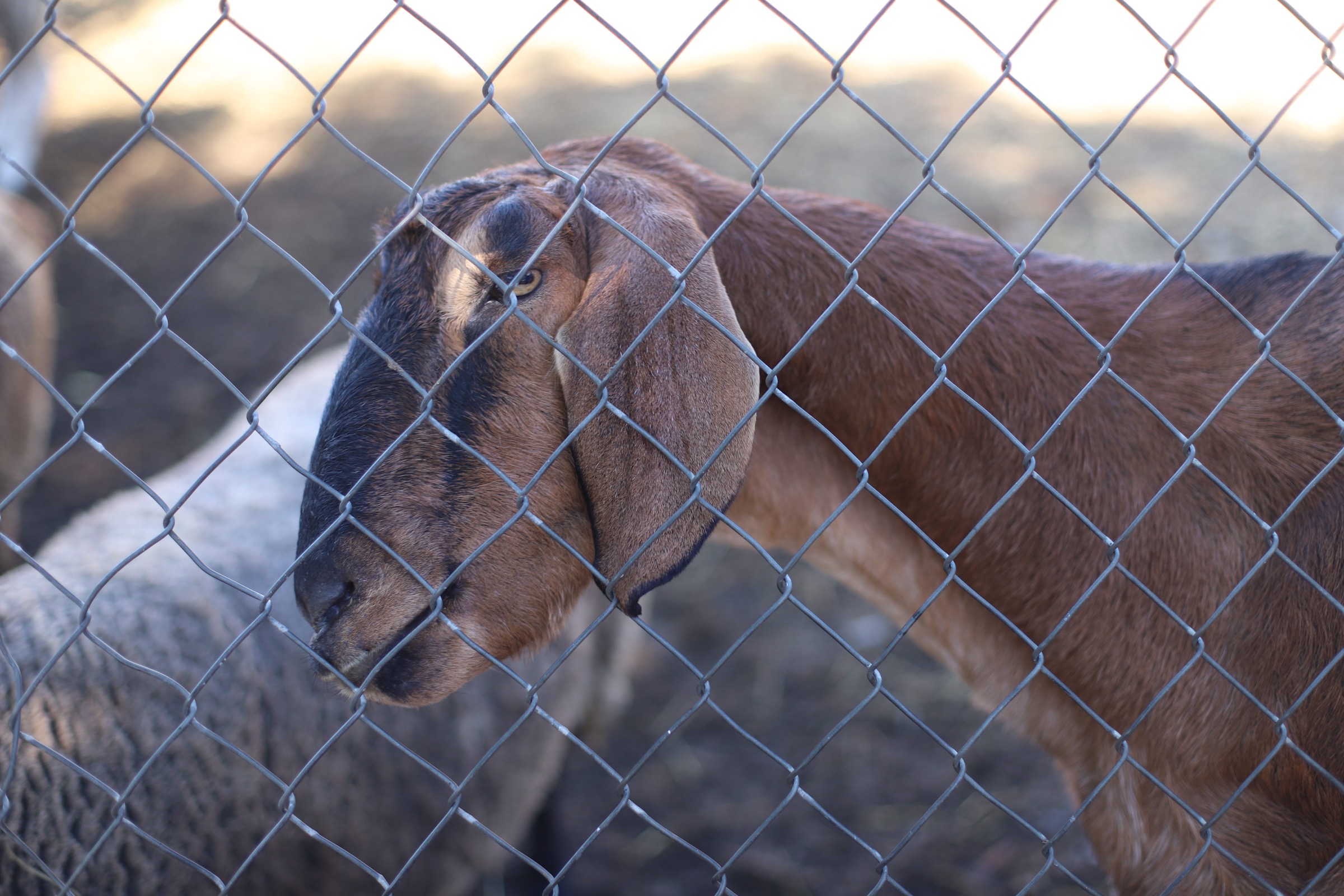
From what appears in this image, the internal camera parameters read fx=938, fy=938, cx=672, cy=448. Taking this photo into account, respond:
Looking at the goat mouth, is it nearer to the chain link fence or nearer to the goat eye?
the chain link fence

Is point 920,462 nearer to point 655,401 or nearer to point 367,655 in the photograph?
point 655,401

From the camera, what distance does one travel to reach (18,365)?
12.9 feet

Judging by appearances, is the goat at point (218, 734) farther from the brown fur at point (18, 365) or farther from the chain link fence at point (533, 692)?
the brown fur at point (18, 365)

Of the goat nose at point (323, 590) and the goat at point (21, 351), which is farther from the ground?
the goat nose at point (323, 590)

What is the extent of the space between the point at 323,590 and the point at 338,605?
0.15 feet

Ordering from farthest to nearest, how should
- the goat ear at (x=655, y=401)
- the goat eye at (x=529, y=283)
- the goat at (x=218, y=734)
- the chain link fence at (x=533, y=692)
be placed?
the goat at (x=218, y=734)
the goat eye at (x=529, y=283)
the goat ear at (x=655, y=401)
the chain link fence at (x=533, y=692)

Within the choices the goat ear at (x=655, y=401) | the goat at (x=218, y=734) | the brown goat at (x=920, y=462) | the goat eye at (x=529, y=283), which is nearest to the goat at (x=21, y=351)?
the goat at (x=218, y=734)

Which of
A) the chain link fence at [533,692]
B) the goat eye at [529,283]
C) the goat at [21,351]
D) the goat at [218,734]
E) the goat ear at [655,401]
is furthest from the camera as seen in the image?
the goat at [21,351]

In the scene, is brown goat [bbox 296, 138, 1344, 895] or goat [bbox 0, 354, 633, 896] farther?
goat [bbox 0, 354, 633, 896]

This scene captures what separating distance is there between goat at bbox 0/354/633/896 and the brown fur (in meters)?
1.07

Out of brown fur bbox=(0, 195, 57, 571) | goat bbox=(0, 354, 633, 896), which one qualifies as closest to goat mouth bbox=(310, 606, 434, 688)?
goat bbox=(0, 354, 633, 896)

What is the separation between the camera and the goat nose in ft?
6.11

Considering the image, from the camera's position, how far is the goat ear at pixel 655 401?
1725mm

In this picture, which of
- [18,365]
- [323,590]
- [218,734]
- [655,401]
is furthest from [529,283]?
[18,365]
